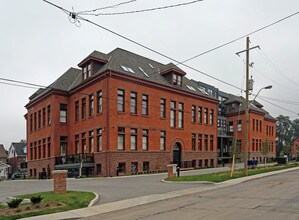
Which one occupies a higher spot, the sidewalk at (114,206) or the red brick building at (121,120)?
the red brick building at (121,120)

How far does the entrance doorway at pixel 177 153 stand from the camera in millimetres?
43625

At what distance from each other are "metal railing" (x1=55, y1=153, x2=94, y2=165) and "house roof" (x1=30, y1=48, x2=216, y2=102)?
8.60 metres

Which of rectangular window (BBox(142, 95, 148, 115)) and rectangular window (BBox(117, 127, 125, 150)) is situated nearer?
rectangular window (BBox(117, 127, 125, 150))

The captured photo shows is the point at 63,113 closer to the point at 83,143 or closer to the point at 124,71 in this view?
the point at 83,143

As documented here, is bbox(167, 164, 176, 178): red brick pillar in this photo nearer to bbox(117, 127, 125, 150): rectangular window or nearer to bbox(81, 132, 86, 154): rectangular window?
bbox(117, 127, 125, 150): rectangular window

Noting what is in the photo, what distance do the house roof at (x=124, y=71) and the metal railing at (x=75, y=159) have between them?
8596 millimetres

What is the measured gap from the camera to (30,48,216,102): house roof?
126 ft

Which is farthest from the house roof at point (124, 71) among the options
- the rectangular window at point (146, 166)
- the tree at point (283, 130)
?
the tree at point (283, 130)

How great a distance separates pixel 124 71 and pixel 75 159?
11443 mm

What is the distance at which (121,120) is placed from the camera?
3634 centimetres

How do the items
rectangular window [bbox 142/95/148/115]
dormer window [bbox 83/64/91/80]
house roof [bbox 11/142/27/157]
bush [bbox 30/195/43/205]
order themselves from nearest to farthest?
1. bush [bbox 30/195/43/205]
2. rectangular window [bbox 142/95/148/115]
3. dormer window [bbox 83/64/91/80]
4. house roof [bbox 11/142/27/157]

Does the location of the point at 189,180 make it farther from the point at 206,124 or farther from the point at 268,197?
the point at 206,124

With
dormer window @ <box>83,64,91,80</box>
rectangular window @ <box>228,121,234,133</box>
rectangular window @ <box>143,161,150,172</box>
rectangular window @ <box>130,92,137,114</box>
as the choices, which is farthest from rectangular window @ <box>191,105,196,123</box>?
rectangular window @ <box>228,121,234,133</box>

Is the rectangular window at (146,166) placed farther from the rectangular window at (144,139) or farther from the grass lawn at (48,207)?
the grass lawn at (48,207)
